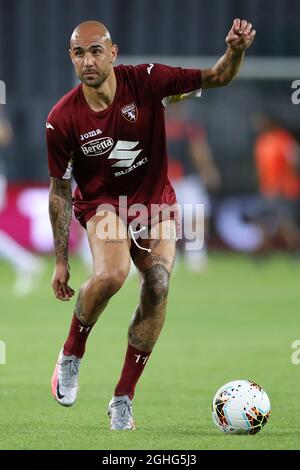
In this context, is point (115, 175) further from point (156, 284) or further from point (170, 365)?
point (170, 365)

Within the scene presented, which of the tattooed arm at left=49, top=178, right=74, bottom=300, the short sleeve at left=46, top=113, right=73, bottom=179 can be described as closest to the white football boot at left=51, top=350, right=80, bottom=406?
the tattooed arm at left=49, top=178, right=74, bottom=300

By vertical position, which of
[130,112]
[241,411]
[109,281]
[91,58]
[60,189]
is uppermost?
[91,58]

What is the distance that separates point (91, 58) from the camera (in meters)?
7.00

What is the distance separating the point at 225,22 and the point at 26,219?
638cm

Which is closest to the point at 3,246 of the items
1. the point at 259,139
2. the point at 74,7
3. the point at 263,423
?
the point at 259,139

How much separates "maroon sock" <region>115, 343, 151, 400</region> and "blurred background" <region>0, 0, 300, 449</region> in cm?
297

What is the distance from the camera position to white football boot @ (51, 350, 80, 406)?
7160 mm

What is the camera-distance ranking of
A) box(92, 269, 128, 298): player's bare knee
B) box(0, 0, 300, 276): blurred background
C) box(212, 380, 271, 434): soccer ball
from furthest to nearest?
box(0, 0, 300, 276): blurred background < box(92, 269, 128, 298): player's bare knee < box(212, 380, 271, 434): soccer ball

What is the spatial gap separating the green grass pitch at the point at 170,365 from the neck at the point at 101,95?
6.34 ft

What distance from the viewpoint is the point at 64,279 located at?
716 centimetres

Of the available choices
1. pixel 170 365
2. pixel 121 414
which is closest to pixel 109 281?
pixel 121 414

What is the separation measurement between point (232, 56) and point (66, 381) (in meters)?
2.19

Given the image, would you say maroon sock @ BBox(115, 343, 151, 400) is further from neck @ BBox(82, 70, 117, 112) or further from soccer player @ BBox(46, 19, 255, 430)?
neck @ BBox(82, 70, 117, 112)

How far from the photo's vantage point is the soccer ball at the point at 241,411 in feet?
Result: 22.0
